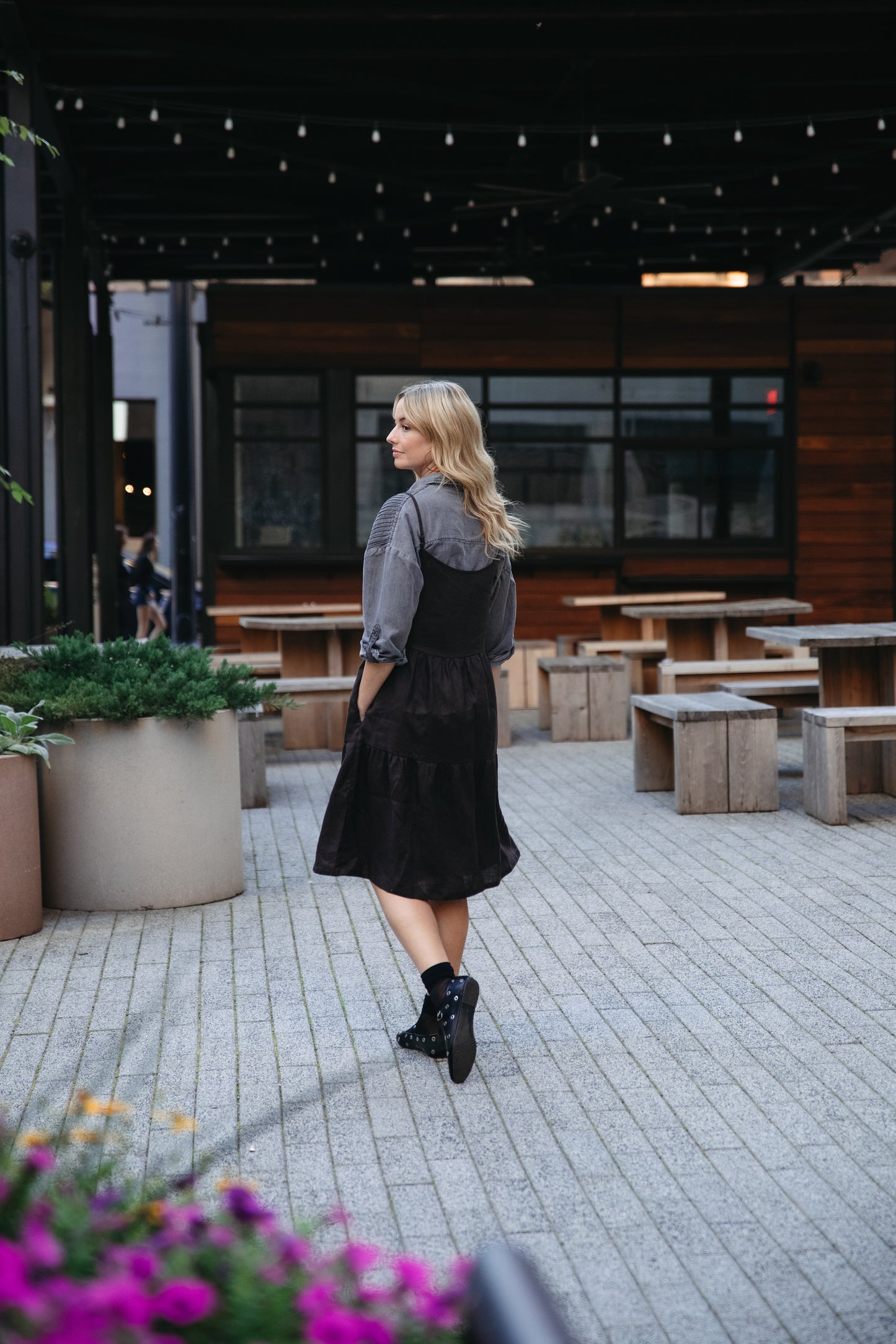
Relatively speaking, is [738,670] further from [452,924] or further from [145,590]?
[145,590]

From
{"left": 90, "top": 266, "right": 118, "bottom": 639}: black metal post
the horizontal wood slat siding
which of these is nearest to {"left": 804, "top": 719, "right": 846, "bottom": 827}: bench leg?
the horizontal wood slat siding

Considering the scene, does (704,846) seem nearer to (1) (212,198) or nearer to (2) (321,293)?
(2) (321,293)

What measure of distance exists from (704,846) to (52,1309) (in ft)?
20.0

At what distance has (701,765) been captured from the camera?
772cm

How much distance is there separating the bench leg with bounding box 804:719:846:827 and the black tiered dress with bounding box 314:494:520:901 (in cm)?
386

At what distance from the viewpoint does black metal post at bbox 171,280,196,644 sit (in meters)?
19.8

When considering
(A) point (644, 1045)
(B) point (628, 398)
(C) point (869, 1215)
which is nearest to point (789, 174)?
(B) point (628, 398)

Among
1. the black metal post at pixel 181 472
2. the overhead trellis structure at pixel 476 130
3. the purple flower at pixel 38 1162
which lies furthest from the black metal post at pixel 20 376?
the black metal post at pixel 181 472

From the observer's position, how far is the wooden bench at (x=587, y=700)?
10805 mm

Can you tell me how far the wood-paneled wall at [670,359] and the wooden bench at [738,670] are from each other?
4.73 metres

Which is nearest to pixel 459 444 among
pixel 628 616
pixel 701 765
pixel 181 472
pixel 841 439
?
pixel 701 765

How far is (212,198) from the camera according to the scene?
49.0 ft

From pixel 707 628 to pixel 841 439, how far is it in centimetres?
481

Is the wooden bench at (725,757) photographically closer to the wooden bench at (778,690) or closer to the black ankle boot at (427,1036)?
the wooden bench at (778,690)
